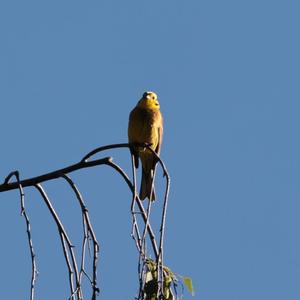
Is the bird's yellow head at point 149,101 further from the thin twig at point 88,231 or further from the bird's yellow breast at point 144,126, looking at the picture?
the thin twig at point 88,231

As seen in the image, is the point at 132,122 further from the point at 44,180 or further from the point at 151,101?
the point at 44,180

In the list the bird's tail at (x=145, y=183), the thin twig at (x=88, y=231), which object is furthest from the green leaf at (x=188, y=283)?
the bird's tail at (x=145, y=183)

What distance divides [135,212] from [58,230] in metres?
0.31

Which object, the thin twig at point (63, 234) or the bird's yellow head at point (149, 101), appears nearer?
the thin twig at point (63, 234)

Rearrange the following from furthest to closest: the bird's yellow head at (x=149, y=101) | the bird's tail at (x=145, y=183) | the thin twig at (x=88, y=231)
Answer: the bird's yellow head at (x=149, y=101) → the bird's tail at (x=145, y=183) → the thin twig at (x=88, y=231)

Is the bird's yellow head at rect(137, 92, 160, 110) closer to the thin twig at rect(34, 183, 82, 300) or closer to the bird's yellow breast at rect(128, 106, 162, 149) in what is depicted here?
the bird's yellow breast at rect(128, 106, 162, 149)

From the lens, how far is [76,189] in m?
3.27

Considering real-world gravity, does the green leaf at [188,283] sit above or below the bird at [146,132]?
below

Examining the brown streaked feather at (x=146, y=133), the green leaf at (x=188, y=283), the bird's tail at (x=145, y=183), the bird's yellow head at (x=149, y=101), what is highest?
the bird's yellow head at (x=149, y=101)

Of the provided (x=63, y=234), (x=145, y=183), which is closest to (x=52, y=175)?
(x=63, y=234)

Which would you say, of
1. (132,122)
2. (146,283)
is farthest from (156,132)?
(146,283)

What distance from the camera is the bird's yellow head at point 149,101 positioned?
7023 millimetres

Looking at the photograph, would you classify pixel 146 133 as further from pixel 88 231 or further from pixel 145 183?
pixel 88 231

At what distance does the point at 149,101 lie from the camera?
23.3 feet
